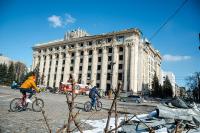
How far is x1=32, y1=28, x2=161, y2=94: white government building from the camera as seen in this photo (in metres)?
60.5

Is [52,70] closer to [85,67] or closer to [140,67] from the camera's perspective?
[85,67]

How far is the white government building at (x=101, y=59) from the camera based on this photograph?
60.5 m

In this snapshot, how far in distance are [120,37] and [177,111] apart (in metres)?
57.4

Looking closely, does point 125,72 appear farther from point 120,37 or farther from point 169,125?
point 169,125

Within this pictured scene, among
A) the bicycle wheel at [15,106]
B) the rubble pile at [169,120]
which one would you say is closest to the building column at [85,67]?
the bicycle wheel at [15,106]

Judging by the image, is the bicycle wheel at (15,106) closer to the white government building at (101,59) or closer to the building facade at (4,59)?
the white government building at (101,59)

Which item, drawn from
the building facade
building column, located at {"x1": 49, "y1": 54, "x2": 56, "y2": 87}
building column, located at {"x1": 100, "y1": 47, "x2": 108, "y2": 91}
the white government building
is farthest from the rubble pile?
the building facade

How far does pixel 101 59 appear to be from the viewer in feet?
219

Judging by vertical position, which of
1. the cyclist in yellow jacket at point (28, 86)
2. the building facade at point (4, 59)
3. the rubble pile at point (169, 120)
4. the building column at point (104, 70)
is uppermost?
the building facade at point (4, 59)

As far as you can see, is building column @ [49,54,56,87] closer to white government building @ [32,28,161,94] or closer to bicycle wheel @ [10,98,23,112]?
white government building @ [32,28,161,94]

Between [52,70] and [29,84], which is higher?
[52,70]

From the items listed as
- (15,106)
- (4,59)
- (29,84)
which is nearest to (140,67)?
(29,84)

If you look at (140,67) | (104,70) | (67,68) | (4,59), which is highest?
(4,59)

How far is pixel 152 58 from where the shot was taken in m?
80.2
